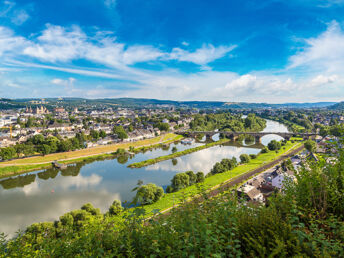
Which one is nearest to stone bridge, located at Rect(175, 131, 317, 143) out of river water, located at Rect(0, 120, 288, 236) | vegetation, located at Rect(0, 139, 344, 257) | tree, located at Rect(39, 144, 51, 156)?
river water, located at Rect(0, 120, 288, 236)

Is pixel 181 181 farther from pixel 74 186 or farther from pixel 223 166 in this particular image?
pixel 74 186

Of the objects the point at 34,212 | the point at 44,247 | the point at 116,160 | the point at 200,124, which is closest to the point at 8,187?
the point at 34,212

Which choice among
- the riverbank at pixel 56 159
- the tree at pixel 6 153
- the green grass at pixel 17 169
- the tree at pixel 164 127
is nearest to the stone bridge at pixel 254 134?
the tree at pixel 164 127

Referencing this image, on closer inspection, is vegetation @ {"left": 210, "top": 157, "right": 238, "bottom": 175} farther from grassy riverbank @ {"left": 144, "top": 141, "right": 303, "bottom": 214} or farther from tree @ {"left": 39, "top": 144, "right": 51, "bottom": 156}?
tree @ {"left": 39, "top": 144, "right": 51, "bottom": 156}

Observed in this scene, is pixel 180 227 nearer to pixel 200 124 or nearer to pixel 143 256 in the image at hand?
pixel 143 256

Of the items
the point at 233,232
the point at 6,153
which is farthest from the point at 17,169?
the point at 233,232
